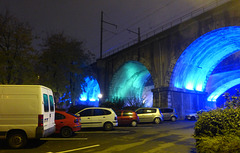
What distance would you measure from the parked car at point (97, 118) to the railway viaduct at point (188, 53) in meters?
11.5

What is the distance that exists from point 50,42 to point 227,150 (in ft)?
75.4

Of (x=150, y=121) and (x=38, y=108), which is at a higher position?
(x=38, y=108)

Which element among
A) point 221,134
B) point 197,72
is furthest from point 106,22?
point 221,134

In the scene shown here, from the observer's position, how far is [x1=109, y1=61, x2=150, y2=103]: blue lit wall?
32938 mm

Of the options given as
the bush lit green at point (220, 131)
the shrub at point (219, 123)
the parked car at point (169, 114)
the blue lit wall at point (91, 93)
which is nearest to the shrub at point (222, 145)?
the bush lit green at point (220, 131)

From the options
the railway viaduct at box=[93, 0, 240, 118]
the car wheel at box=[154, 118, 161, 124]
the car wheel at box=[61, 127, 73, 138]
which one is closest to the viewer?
the car wheel at box=[61, 127, 73, 138]

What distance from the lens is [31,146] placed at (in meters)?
8.30

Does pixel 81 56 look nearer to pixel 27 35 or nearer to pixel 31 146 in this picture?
pixel 27 35

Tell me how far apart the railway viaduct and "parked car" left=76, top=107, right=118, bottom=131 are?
11543 millimetres

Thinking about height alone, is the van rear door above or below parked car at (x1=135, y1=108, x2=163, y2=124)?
above

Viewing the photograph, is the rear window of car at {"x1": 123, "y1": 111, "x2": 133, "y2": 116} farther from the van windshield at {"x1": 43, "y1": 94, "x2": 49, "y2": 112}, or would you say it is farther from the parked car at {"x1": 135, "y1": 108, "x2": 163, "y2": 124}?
the van windshield at {"x1": 43, "y1": 94, "x2": 49, "y2": 112}

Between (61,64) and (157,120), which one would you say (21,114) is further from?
(61,64)

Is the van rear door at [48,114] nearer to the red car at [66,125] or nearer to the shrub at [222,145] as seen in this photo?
the red car at [66,125]

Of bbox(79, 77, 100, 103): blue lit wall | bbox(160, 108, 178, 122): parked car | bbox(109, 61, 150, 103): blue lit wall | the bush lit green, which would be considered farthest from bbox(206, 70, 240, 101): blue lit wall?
the bush lit green
